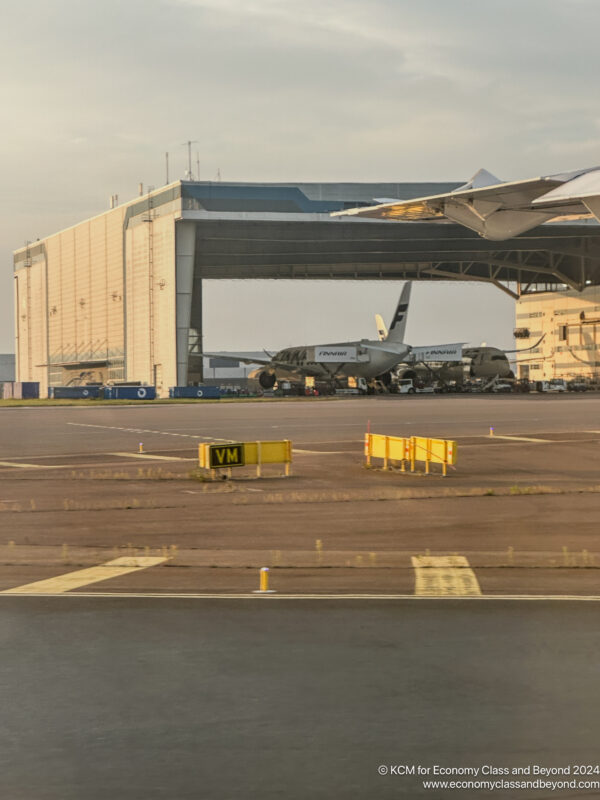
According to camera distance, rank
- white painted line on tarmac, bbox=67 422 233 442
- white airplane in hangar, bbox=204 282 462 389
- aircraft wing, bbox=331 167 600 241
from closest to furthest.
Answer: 1. aircraft wing, bbox=331 167 600 241
2. white painted line on tarmac, bbox=67 422 233 442
3. white airplane in hangar, bbox=204 282 462 389

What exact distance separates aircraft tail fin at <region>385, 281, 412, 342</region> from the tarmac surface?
8657 cm

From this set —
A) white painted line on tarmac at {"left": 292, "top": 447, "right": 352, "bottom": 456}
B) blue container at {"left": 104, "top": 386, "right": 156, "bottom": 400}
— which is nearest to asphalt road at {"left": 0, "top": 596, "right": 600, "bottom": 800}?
white painted line on tarmac at {"left": 292, "top": 447, "right": 352, "bottom": 456}

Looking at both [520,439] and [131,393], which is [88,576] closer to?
[520,439]

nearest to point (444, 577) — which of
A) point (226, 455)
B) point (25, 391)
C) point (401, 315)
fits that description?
point (226, 455)

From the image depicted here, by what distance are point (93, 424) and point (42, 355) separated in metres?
98.8

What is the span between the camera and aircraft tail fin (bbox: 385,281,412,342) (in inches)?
5148

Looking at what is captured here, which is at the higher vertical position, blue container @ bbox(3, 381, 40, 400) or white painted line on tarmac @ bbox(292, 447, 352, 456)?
blue container @ bbox(3, 381, 40, 400)

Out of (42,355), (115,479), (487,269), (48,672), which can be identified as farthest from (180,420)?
(42,355)

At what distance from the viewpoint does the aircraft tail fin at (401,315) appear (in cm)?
13075

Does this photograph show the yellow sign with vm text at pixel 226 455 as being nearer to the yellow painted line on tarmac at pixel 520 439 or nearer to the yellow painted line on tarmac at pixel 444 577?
the yellow painted line on tarmac at pixel 444 577

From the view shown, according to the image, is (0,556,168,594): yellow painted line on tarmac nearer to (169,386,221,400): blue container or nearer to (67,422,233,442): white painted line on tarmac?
(67,422,233,442): white painted line on tarmac

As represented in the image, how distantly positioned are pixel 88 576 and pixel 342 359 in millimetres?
104241

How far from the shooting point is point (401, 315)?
433 feet

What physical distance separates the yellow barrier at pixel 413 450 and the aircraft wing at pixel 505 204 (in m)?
6.57
